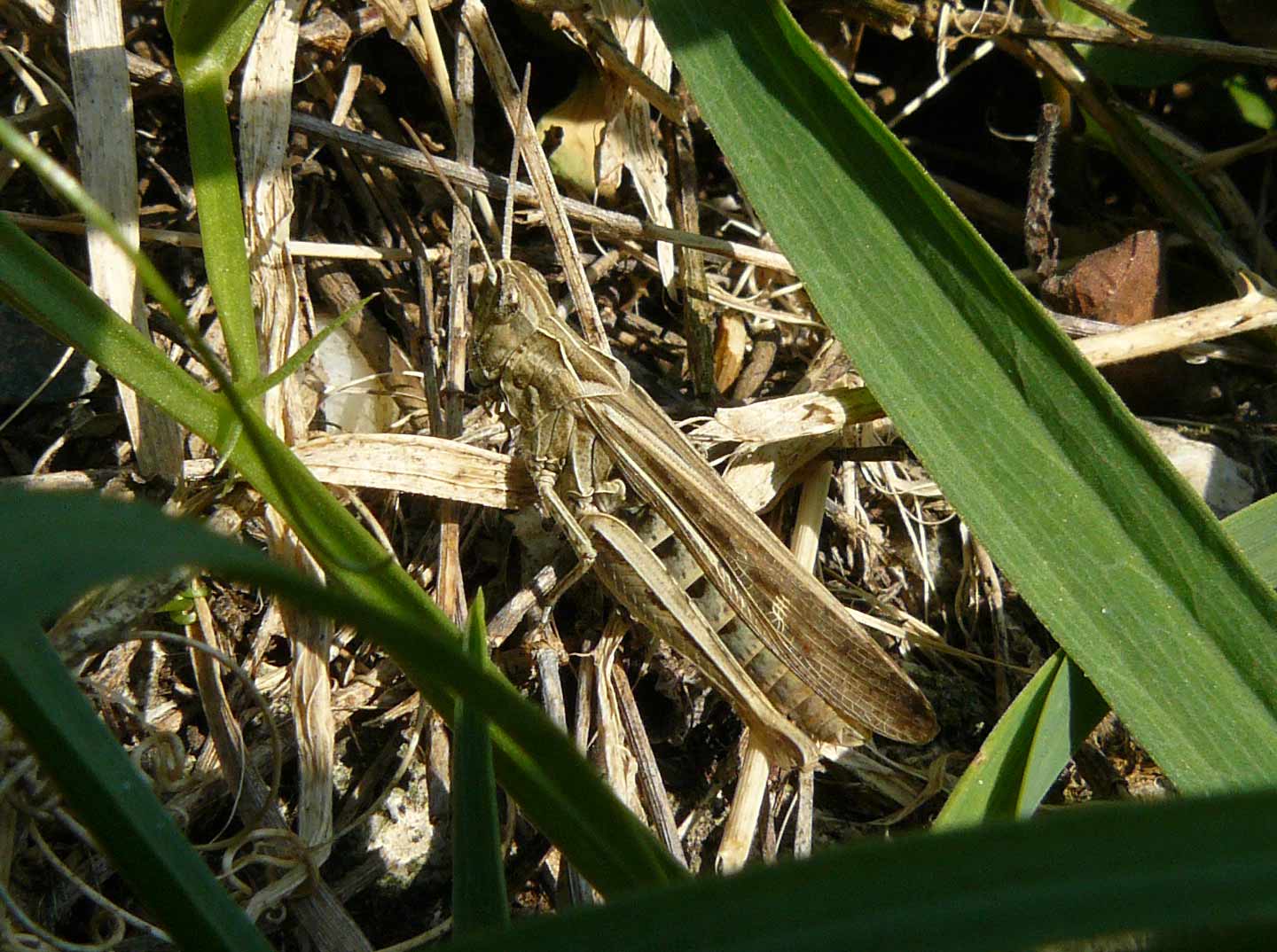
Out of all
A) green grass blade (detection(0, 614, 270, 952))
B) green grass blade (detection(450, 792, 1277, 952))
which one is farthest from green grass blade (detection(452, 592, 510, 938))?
green grass blade (detection(450, 792, 1277, 952))

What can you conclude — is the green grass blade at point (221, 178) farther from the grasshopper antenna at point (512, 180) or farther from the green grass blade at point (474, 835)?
the green grass blade at point (474, 835)

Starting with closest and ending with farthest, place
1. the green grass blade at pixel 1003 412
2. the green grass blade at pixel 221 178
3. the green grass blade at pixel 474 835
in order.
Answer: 1. the green grass blade at pixel 474 835
2. the green grass blade at pixel 1003 412
3. the green grass blade at pixel 221 178

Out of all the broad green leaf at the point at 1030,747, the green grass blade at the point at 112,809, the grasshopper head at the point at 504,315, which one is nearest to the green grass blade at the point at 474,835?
the green grass blade at the point at 112,809

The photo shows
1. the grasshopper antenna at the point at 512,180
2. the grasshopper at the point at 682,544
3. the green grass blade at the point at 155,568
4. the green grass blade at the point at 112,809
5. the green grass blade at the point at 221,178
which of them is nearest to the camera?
the green grass blade at the point at 155,568

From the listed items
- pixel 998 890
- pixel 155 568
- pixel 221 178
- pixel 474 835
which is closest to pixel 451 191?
pixel 221 178

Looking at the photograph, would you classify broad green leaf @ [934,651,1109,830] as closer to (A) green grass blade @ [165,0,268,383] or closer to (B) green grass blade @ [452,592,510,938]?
(B) green grass blade @ [452,592,510,938]

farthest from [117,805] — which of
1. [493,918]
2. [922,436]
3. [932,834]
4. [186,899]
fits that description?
[922,436]

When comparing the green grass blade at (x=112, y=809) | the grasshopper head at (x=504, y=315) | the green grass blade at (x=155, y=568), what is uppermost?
the green grass blade at (x=155, y=568)
